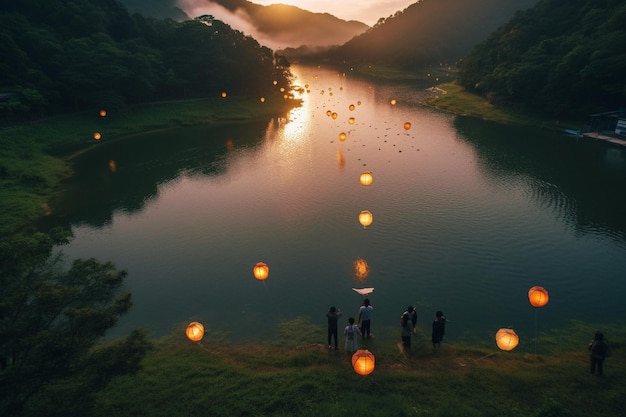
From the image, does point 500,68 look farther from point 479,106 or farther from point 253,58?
point 253,58

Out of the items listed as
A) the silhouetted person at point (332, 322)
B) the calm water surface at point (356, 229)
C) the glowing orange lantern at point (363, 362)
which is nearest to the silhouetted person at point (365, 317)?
the silhouetted person at point (332, 322)

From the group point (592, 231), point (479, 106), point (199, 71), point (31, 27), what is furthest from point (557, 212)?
point (31, 27)

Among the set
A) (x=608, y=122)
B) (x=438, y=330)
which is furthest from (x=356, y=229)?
(x=608, y=122)

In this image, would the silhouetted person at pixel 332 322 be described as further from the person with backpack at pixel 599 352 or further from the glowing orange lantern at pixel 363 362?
the person with backpack at pixel 599 352

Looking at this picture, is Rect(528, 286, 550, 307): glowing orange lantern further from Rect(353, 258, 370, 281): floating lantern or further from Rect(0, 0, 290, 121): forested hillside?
Rect(0, 0, 290, 121): forested hillside

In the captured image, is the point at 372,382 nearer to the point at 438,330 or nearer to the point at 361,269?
the point at 438,330

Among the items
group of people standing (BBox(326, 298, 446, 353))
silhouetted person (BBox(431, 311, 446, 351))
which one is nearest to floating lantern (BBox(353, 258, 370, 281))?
group of people standing (BBox(326, 298, 446, 353))
